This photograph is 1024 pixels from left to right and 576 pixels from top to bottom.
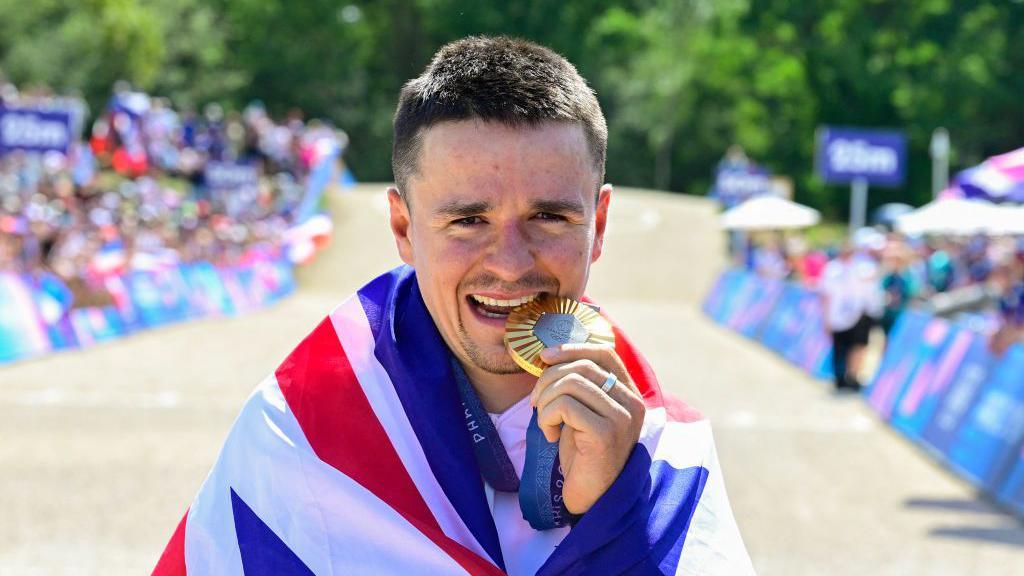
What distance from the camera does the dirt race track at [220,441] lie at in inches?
316

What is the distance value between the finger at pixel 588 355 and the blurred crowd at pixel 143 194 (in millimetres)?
16178

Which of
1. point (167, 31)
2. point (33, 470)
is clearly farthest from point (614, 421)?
point (167, 31)

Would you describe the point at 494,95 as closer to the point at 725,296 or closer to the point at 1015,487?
the point at 1015,487

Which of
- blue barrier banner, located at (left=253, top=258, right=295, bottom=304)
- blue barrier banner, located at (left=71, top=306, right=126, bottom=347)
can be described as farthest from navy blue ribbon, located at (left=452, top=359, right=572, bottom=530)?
blue barrier banner, located at (left=253, top=258, right=295, bottom=304)

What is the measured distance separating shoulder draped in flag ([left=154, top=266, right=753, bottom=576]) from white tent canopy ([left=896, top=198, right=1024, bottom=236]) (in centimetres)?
1074

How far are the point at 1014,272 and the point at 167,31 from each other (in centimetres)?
5731

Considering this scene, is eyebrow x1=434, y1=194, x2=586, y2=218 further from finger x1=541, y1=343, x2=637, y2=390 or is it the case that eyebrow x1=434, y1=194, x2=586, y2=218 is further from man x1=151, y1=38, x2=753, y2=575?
finger x1=541, y1=343, x2=637, y2=390

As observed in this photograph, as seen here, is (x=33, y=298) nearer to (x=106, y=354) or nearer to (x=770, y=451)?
(x=106, y=354)

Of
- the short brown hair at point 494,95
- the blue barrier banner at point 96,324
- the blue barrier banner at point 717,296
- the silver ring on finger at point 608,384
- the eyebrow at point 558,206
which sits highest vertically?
the short brown hair at point 494,95

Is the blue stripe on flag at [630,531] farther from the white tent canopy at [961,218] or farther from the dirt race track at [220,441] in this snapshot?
the white tent canopy at [961,218]

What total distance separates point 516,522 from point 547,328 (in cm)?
40

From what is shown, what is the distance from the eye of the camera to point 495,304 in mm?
2443

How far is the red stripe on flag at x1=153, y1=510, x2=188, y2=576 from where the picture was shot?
8.18ft

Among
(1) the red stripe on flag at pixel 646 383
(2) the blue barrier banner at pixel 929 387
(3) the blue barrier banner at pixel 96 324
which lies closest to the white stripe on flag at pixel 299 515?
(1) the red stripe on flag at pixel 646 383
